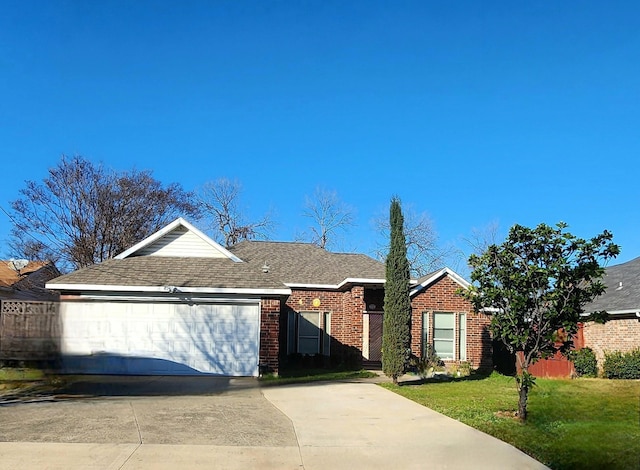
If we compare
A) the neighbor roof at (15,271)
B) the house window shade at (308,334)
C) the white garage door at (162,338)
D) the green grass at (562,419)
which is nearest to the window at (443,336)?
the house window shade at (308,334)

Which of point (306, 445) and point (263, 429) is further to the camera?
point (263, 429)

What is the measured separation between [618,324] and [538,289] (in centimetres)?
1124

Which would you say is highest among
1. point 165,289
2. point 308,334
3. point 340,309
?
point 165,289

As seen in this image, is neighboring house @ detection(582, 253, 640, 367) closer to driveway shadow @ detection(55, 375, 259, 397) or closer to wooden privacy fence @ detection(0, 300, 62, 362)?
driveway shadow @ detection(55, 375, 259, 397)

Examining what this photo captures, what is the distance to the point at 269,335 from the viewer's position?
1705 cm

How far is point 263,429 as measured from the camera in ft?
30.3

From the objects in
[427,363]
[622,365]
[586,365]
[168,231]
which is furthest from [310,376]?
[622,365]

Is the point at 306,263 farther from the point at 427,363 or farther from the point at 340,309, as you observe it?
the point at 427,363

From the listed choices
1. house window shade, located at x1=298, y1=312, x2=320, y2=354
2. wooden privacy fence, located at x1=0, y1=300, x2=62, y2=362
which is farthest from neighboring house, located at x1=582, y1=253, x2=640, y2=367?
wooden privacy fence, located at x1=0, y1=300, x2=62, y2=362

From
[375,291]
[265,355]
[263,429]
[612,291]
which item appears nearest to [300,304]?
[375,291]

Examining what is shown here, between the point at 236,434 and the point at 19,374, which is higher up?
the point at 19,374

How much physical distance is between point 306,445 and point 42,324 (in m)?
9.14

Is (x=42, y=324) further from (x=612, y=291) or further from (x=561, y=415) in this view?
(x=612, y=291)

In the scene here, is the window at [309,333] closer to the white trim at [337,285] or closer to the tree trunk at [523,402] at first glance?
the white trim at [337,285]
